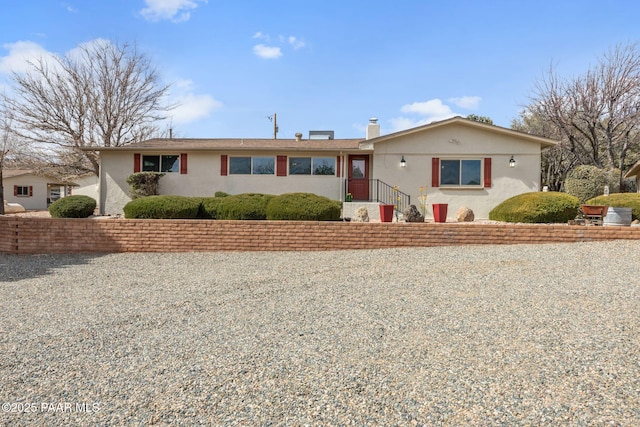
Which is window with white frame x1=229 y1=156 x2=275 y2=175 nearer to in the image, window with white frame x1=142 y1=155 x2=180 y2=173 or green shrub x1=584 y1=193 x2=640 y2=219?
window with white frame x1=142 y1=155 x2=180 y2=173

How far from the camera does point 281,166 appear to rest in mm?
14531

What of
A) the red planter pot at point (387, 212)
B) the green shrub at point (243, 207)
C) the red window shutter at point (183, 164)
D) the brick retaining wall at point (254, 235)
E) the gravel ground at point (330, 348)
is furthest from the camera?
the red window shutter at point (183, 164)

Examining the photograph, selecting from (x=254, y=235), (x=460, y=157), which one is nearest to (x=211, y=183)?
(x=254, y=235)

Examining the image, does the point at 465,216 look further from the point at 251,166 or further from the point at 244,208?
the point at 251,166

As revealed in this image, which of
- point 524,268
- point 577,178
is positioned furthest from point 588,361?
point 577,178

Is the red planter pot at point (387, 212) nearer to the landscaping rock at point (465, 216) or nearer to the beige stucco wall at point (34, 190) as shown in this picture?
the landscaping rock at point (465, 216)

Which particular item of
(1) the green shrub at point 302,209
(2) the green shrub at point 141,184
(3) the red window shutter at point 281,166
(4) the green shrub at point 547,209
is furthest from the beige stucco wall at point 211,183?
(4) the green shrub at point 547,209

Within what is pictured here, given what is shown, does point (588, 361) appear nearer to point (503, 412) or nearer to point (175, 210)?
point (503, 412)

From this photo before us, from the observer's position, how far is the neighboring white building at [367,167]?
1355cm

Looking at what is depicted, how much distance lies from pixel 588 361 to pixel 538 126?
81.3 ft

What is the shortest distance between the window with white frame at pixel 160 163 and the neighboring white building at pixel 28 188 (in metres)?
17.1

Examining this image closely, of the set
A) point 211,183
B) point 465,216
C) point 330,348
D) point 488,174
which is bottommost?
point 330,348

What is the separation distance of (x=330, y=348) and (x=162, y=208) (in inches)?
324

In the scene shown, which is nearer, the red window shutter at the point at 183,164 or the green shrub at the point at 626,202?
the green shrub at the point at 626,202
